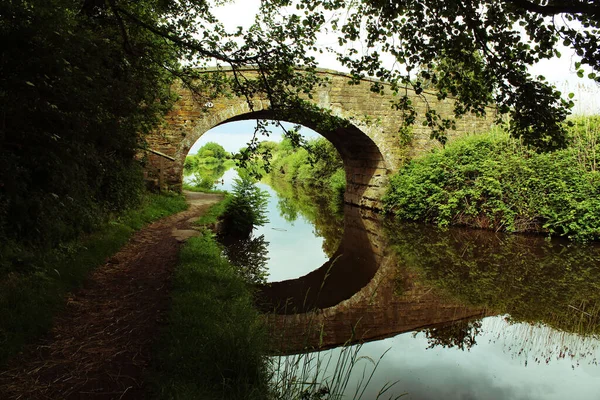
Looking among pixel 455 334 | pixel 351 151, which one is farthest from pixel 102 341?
pixel 351 151

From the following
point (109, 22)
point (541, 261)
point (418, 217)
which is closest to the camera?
point (109, 22)

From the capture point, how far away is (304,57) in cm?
471

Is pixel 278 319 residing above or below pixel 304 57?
below

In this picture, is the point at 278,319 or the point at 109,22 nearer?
the point at 278,319

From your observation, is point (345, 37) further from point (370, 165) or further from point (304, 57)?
point (370, 165)

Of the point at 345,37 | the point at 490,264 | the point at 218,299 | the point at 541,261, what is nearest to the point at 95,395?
the point at 218,299

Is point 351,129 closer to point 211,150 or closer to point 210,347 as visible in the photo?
point 210,347

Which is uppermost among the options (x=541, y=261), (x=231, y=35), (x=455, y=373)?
(x=231, y=35)

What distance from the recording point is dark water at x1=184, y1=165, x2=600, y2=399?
11.7 ft

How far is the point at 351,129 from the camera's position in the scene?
14.0m

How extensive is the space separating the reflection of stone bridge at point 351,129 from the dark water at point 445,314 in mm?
4196

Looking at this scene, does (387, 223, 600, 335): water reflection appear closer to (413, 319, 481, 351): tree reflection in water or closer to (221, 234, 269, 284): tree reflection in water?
(413, 319, 481, 351): tree reflection in water

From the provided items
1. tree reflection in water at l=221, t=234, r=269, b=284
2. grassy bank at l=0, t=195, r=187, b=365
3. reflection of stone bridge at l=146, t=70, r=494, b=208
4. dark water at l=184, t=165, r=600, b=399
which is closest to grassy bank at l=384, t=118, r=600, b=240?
dark water at l=184, t=165, r=600, b=399

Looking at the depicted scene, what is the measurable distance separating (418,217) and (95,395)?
397 inches
